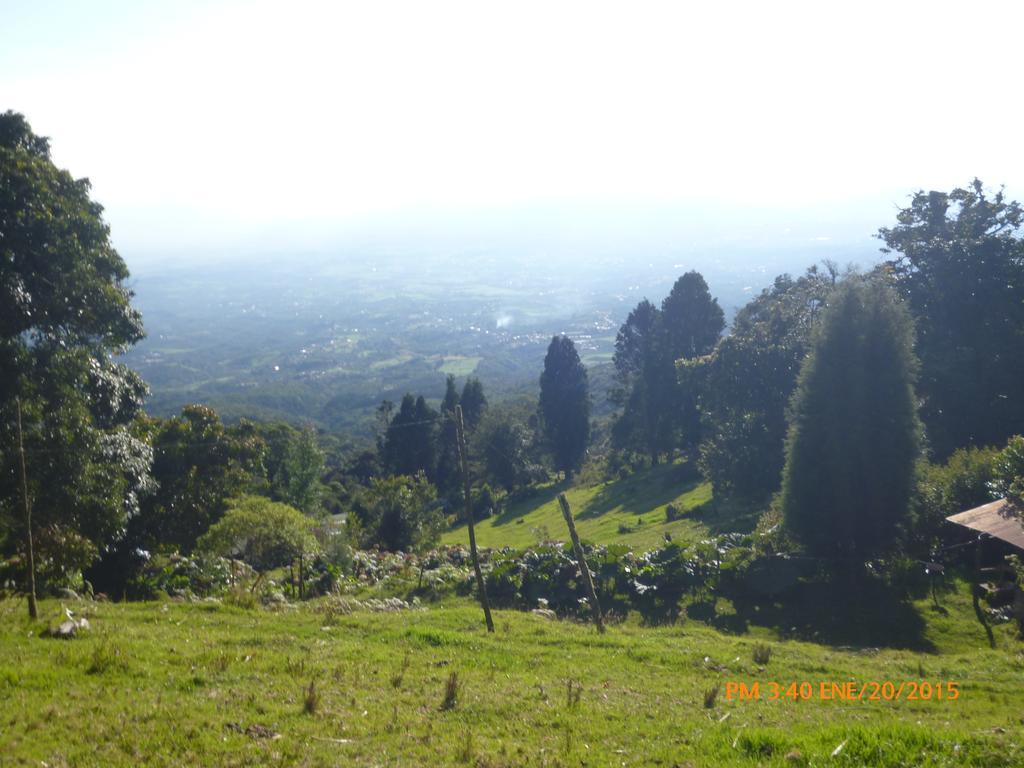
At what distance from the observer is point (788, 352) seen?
2841 centimetres

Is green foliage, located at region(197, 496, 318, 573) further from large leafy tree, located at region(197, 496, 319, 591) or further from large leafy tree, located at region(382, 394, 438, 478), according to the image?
large leafy tree, located at region(382, 394, 438, 478)

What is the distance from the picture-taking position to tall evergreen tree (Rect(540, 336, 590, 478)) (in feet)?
159

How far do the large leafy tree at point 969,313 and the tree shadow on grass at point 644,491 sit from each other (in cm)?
1208

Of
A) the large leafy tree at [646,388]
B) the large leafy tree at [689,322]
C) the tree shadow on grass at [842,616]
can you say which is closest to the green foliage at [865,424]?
the tree shadow on grass at [842,616]

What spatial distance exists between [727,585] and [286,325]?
16813 cm

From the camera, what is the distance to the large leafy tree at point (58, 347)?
1317 centimetres

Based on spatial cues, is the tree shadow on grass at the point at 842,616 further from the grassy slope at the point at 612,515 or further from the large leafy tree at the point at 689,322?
the large leafy tree at the point at 689,322

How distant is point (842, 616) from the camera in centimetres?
1525

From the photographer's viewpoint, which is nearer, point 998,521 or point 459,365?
point 998,521

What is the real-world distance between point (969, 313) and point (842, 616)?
17480 millimetres

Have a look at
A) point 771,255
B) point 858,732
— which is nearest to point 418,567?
point 858,732

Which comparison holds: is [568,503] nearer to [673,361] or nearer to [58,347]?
[58,347]

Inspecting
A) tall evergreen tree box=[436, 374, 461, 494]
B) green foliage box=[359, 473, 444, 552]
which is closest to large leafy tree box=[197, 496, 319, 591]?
green foliage box=[359, 473, 444, 552]

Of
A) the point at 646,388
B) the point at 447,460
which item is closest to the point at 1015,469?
the point at 646,388
